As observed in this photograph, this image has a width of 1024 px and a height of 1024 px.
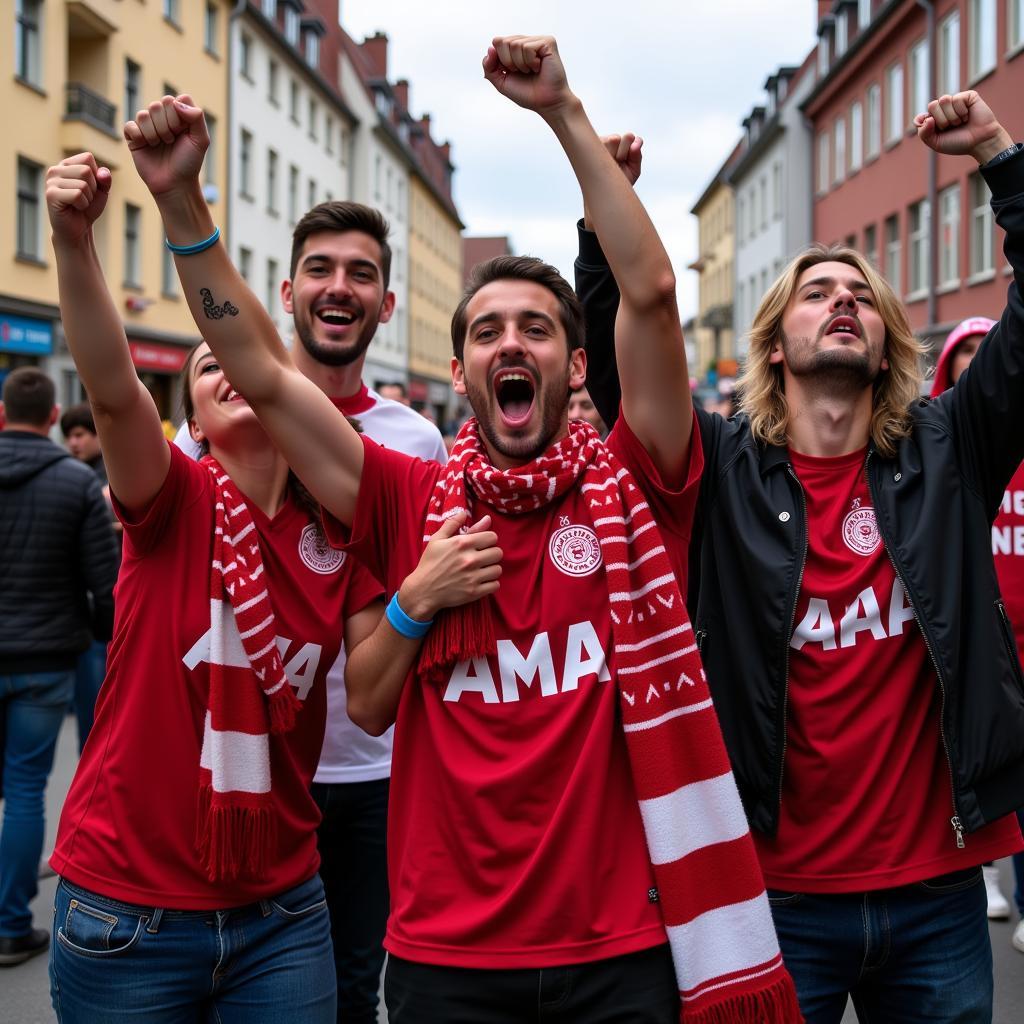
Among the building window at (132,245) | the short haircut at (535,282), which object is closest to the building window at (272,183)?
the building window at (132,245)

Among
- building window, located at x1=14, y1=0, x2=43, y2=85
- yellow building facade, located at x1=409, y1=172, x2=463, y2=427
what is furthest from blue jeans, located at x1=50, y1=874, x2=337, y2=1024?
yellow building facade, located at x1=409, y1=172, x2=463, y2=427

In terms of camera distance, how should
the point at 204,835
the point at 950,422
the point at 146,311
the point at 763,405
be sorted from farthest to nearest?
the point at 146,311 < the point at 763,405 < the point at 950,422 < the point at 204,835

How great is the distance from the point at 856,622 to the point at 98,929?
161 cm

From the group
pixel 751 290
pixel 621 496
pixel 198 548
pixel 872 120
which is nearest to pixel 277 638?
pixel 198 548

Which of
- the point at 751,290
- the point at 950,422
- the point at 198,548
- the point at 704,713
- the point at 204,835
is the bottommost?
the point at 204,835

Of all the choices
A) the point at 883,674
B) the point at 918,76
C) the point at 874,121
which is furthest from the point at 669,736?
the point at 874,121

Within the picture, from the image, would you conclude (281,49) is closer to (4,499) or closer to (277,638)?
(4,499)

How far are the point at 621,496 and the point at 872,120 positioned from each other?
3155cm

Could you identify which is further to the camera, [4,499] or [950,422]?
[4,499]

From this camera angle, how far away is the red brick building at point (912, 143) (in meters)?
21.6

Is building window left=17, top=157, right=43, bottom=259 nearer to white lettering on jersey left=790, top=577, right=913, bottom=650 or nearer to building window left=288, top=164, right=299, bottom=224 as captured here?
building window left=288, top=164, right=299, bottom=224

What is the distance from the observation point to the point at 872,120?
1225 inches

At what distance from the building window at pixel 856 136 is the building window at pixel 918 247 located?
505 cm

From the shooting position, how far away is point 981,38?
22.2 m
